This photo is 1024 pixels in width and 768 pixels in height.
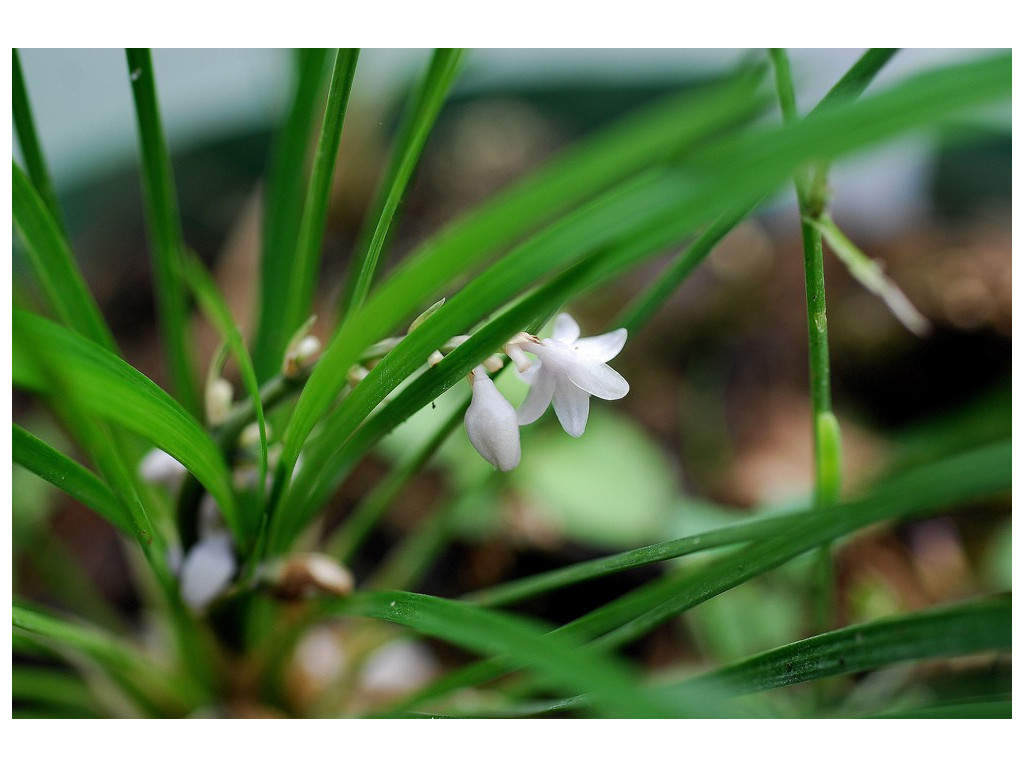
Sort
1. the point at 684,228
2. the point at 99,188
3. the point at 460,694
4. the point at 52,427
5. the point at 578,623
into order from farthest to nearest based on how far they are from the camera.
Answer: the point at 99,188 → the point at 52,427 → the point at 460,694 → the point at 578,623 → the point at 684,228

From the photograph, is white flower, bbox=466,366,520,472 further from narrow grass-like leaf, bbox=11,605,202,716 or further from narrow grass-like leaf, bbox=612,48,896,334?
narrow grass-like leaf, bbox=11,605,202,716

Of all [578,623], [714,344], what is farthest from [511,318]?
[714,344]

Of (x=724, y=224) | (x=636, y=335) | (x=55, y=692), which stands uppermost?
(x=636, y=335)

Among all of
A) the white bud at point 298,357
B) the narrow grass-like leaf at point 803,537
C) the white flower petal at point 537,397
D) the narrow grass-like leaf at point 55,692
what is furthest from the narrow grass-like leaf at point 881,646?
the narrow grass-like leaf at point 55,692

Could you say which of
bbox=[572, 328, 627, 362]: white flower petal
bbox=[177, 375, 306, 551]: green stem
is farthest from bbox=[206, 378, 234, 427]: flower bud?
bbox=[572, 328, 627, 362]: white flower petal

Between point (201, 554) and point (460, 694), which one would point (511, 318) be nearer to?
point (201, 554)

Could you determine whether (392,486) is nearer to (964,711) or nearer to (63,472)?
(63,472)

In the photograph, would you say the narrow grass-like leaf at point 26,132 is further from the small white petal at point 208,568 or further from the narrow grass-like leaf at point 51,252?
the small white petal at point 208,568

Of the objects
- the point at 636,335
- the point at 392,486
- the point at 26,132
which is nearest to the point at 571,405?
the point at 392,486
